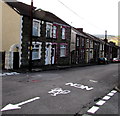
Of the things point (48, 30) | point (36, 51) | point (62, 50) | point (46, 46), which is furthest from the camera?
point (62, 50)

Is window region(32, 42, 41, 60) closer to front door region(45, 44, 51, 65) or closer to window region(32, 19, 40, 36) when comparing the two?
window region(32, 19, 40, 36)

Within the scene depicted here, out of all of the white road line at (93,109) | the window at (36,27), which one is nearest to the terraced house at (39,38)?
the window at (36,27)

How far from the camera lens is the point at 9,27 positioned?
66.2 feet

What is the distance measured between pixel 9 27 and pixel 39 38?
12.6 ft

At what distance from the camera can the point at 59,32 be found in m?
26.5

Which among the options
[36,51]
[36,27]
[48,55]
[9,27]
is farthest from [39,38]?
[9,27]

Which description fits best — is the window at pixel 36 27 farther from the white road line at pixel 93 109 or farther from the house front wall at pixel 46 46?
the white road line at pixel 93 109

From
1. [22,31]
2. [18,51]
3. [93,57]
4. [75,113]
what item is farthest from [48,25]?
[93,57]

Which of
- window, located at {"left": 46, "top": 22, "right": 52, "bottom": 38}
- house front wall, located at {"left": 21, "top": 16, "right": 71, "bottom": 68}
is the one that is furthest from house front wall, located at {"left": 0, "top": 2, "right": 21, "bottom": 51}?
window, located at {"left": 46, "top": 22, "right": 52, "bottom": 38}

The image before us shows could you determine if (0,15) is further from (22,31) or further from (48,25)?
(48,25)

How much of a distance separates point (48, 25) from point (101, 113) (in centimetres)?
1934

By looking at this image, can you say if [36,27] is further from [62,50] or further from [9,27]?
[62,50]

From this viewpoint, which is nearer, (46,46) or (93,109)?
(93,109)

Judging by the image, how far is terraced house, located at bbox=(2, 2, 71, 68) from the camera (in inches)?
767
